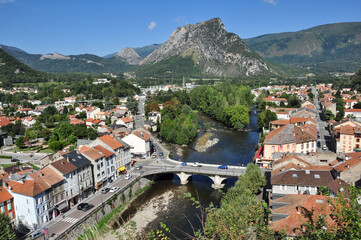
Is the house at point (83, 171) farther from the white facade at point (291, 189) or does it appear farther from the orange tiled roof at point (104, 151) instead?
the white facade at point (291, 189)

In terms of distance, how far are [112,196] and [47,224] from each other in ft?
25.5

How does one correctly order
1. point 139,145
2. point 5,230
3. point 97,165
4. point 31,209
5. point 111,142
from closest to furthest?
point 5,230 < point 31,209 < point 97,165 < point 111,142 < point 139,145

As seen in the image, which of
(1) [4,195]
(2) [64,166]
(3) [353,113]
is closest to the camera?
(1) [4,195]

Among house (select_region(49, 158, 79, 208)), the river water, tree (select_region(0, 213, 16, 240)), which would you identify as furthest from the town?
the river water

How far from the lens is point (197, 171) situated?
39.4 metres

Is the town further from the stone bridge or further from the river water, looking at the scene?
the river water

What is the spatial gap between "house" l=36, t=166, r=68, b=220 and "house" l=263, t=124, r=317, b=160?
30.0 metres

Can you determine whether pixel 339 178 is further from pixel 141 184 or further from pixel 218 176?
pixel 141 184

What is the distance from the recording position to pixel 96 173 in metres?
36.0

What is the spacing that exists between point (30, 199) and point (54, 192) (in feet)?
9.17

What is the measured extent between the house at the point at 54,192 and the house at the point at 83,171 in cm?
277

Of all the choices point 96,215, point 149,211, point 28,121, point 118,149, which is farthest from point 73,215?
point 28,121

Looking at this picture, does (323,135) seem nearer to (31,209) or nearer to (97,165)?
(97,165)

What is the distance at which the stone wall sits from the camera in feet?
87.9
